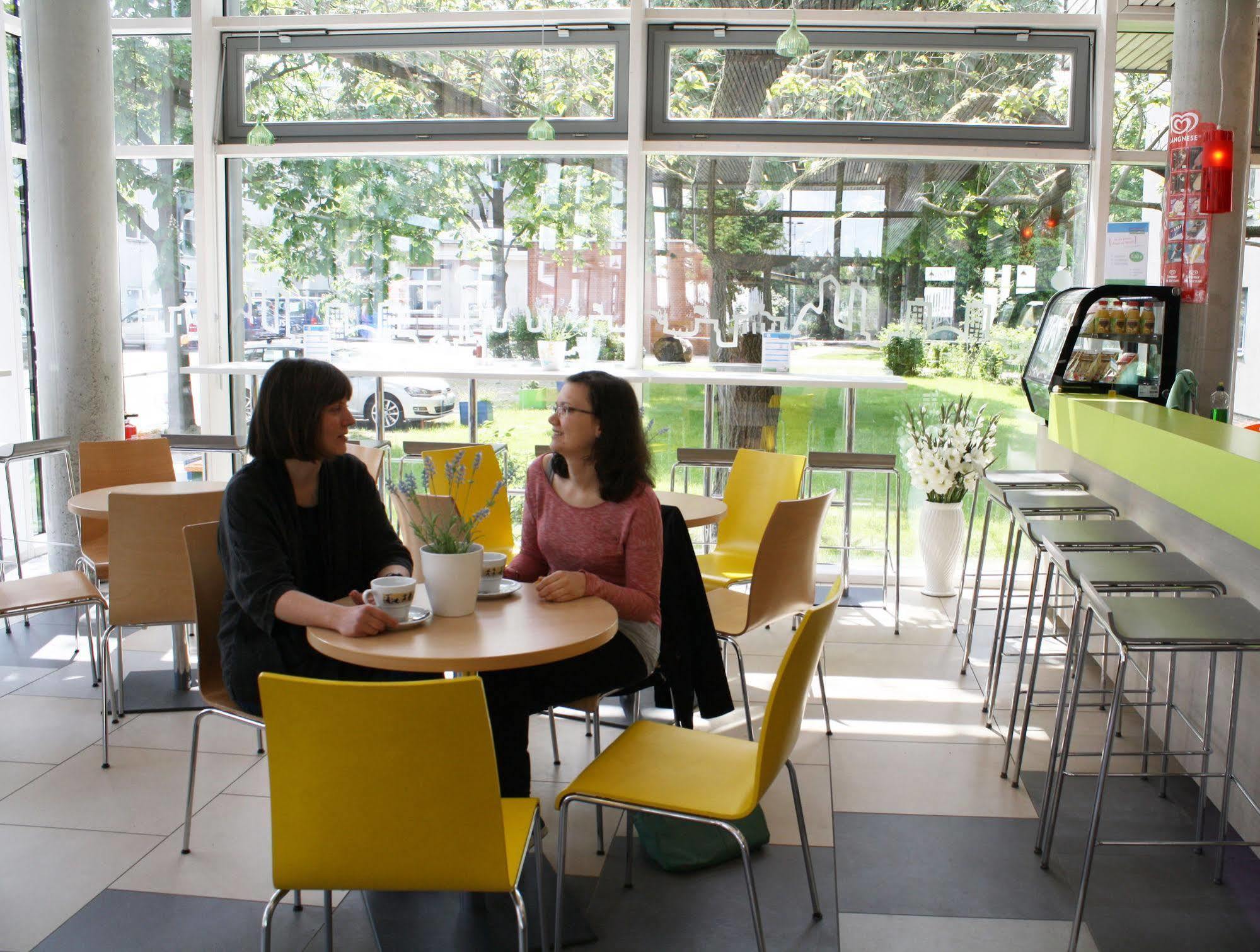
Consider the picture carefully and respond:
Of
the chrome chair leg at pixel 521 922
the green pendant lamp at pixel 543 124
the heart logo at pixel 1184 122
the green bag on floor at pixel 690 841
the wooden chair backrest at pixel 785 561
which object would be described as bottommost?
the green bag on floor at pixel 690 841

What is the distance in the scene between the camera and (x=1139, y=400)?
15.9 ft

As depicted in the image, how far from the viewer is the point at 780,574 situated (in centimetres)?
371

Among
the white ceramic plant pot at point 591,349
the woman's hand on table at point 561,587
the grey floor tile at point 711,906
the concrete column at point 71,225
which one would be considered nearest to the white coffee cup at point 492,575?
the woman's hand on table at point 561,587

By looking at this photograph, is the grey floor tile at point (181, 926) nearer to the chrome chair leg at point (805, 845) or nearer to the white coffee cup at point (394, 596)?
the white coffee cup at point (394, 596)

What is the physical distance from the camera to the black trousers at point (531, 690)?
267cm

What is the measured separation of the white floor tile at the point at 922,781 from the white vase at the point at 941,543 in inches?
84.7

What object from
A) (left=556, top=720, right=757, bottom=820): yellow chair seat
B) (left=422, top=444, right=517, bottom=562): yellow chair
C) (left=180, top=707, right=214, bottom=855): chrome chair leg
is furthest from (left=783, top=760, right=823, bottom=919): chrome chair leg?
(left=422, top=444, right=517, bottom=562): yellow chair

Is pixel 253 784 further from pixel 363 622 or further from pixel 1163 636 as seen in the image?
pixel 1163 636

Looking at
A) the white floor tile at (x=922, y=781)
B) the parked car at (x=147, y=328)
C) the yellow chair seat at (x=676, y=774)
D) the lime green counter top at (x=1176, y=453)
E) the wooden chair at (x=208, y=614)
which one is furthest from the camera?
the parked car at (x=147, y=328)

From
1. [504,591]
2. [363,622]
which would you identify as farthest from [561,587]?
[363,622]

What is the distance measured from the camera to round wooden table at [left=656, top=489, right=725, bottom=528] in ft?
13.2

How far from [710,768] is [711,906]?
0.58m

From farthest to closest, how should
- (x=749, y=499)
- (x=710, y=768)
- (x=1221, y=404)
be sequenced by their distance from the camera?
(x=1221, y=404), (x=749, y=499), (x=710, y=768)

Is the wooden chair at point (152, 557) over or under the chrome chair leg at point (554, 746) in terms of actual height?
over
